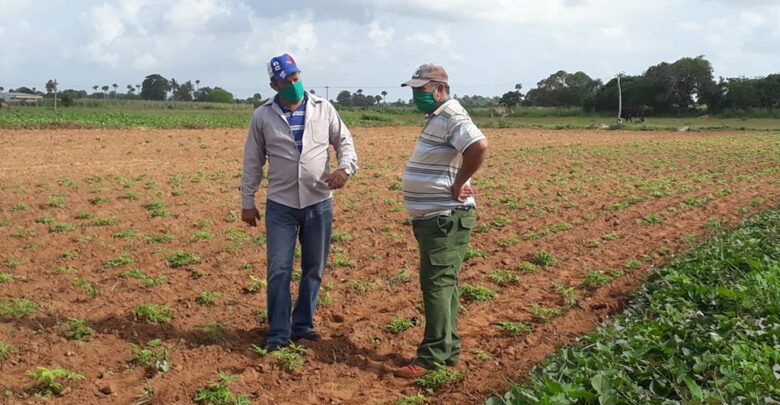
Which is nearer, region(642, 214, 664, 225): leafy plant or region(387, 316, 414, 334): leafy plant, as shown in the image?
region(387, 316, 414, 334): leafy plant

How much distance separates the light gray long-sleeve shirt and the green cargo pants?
2.64 ft

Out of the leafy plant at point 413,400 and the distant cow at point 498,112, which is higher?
the distant cow at point 498,112

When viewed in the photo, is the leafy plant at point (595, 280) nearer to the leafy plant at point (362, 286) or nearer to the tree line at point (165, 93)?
the leafy plant at point (362, 286)

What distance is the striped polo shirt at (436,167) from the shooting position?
404 centimetres

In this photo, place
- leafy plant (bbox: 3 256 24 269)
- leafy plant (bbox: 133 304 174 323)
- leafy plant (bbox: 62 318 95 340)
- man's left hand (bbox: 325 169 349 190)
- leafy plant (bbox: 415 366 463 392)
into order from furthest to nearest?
leafy plant (bbox: 3 256 24 269)
leafy plant (bbox: 133 304 174 323)
leafy plant (bbox: 62 318 95 340)
man's left hand (bbox: 325 169 349 190)
leafy plant (bbox: 415 366 463 392)

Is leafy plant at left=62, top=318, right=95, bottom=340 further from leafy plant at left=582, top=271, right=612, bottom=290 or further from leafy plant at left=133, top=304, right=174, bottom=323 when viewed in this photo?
leafy plant at left=582, top=271, right=612, bottom=290

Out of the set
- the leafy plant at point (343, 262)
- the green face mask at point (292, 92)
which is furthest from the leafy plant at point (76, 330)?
the leafy plant at point (343, 262)

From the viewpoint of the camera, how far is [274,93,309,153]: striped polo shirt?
466 cm

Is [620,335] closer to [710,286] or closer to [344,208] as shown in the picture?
[710,286]

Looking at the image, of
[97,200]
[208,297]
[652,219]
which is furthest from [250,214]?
[652,219]

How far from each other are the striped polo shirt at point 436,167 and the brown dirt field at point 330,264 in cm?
109

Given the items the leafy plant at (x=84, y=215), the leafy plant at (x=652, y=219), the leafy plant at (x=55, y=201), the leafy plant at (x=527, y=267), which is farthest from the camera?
the leafy plant at (x=55, y=201)

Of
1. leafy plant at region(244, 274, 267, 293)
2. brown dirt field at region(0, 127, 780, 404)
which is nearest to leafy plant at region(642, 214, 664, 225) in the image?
brown dirt field at region(0, 127, 780, 404)

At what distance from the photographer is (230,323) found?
5.31 m
